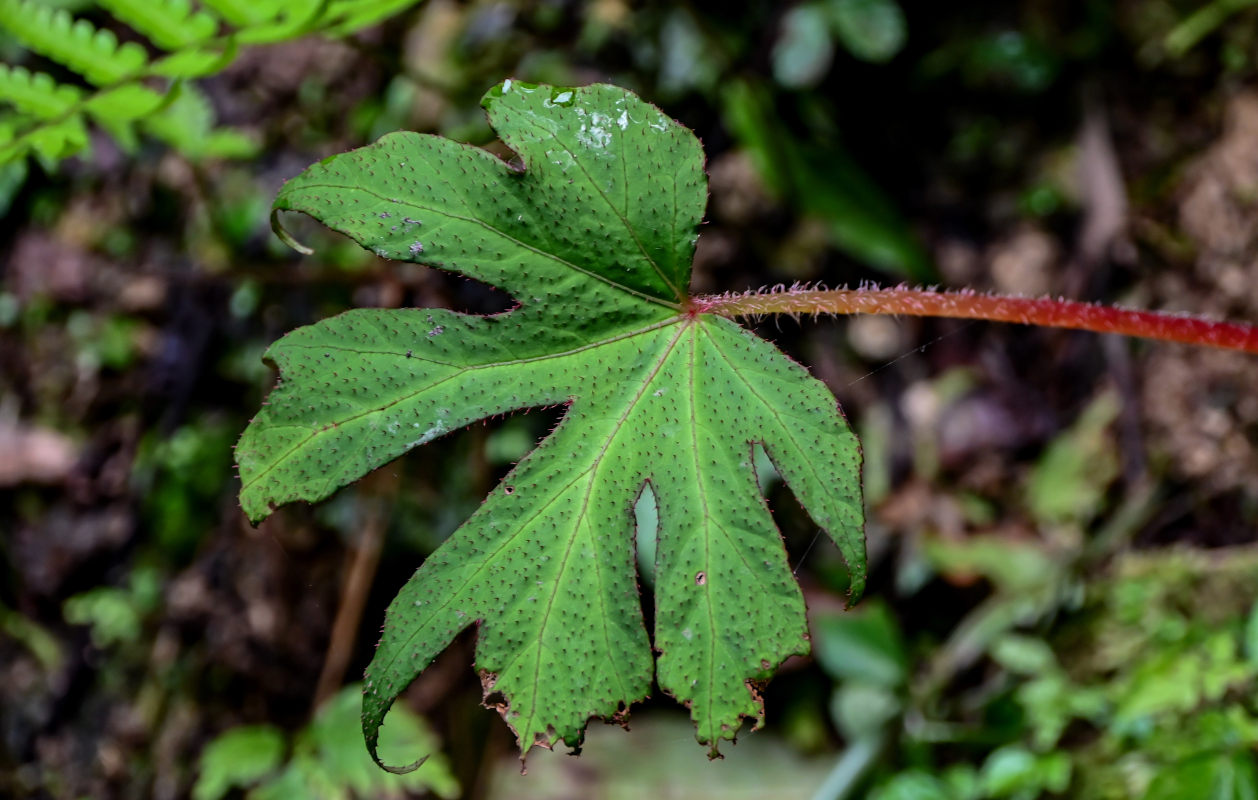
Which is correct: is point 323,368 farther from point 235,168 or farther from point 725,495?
point 235,168

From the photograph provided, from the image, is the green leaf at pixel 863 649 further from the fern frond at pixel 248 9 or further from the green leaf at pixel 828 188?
the fern frond at pixel 248 9

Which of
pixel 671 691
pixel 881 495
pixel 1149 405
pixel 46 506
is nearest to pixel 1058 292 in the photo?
pixel 1149 405

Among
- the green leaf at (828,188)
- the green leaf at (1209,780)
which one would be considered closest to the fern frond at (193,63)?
the green leaf at (828,188)

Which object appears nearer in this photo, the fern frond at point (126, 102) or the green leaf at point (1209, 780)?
the fern frond at point (126, 102)

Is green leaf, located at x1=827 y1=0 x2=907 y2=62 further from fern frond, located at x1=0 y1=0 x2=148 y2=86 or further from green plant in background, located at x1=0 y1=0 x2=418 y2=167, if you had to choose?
fern frond, located at x1=0 y1=0 x2=148 y2=86

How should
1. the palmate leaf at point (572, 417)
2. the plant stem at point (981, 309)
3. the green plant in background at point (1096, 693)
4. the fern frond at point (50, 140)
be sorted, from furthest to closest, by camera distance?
the green plant in background at point (1096, 693) → the fern frond at point (50, 140) → the plant stem at point (981, 309) → the palmate leaf at point (572, 417)

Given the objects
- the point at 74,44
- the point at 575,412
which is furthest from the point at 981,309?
the point at 74,44

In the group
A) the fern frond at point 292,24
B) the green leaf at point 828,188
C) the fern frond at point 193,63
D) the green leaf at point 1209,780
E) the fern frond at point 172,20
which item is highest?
the fern frond at point 292,24
